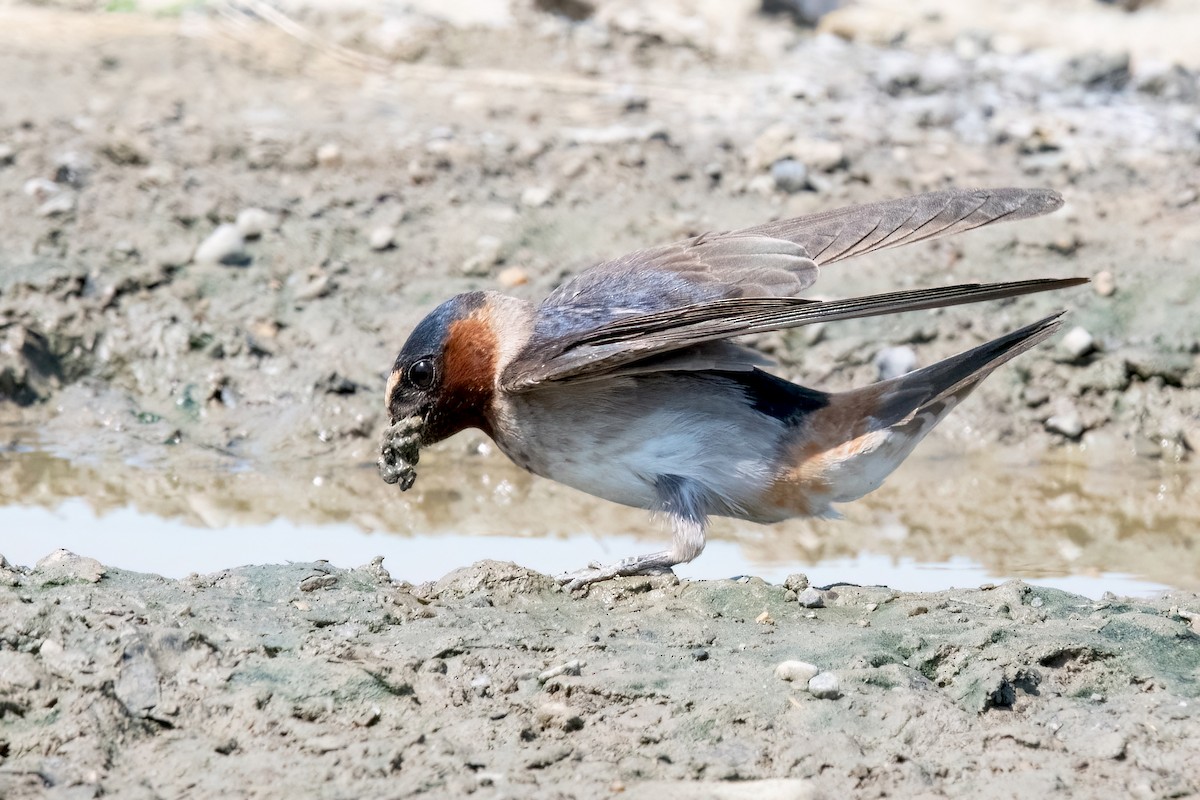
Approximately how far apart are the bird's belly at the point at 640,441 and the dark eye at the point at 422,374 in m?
0.32

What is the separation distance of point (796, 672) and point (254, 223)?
558 cm

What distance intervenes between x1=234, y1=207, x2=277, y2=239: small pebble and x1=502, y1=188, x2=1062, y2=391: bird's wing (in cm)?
325

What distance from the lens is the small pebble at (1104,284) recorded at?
8.48 metres

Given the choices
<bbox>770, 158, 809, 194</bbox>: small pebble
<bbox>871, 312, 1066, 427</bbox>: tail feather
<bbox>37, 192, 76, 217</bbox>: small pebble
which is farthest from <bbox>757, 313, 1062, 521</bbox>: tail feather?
<bbox>37, 192, 76, 217</bbox>: small pebble

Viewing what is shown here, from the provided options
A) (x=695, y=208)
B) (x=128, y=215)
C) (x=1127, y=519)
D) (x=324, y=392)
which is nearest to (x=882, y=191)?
(x=695, y=208)

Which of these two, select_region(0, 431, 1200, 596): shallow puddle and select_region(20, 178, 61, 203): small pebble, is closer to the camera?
select_region(0, 431, 1200, 596): shallow puddle

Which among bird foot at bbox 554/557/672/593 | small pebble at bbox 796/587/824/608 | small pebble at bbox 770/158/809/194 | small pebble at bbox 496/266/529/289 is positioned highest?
small pebble at bbox 796/587/824/608

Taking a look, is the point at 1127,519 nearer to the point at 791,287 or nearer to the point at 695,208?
the point at 791,287

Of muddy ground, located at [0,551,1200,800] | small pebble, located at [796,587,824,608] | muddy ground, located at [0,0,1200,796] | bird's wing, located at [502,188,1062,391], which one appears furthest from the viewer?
bird's wing, located at [502,188,1062,391]

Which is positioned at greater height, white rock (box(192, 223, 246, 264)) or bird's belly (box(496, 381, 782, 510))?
bird's belly (box(496, 381, 782, 510))

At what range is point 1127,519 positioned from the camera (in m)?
7.11

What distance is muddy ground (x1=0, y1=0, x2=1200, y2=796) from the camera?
3.98m

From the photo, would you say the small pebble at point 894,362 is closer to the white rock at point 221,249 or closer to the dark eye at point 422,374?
the dark eye at point 422,374

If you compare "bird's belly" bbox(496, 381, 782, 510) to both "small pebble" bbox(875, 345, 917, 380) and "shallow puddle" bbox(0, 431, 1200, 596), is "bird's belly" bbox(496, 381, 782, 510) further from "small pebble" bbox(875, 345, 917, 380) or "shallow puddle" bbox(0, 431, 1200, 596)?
"small pebble" bbox(875, 345, 917, 380)
